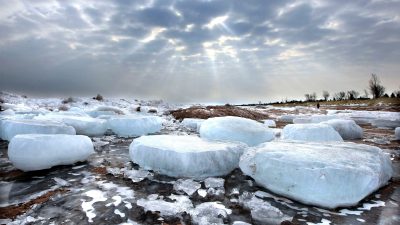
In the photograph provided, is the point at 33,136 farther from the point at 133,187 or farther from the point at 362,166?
the point at 362,166

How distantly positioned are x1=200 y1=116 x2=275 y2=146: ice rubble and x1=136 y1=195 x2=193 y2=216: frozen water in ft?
6.76

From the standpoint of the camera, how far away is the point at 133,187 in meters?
2.71

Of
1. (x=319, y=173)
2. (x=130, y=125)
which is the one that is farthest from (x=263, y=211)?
(x=130, y=125)

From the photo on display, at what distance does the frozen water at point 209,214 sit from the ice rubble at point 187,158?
2.35 ft

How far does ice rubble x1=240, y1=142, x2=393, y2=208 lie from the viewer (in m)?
2.38

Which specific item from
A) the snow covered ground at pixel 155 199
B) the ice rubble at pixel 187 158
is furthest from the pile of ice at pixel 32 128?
the ice rubble at pixel 187 158

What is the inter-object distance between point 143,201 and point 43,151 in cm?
162

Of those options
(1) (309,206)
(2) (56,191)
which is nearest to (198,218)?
(1) (309,206)

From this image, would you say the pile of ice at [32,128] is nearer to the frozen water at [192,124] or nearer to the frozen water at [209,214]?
the frozen water at [209,214]

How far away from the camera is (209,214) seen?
2113 millimetres

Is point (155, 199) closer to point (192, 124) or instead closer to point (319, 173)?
point (319, 173)

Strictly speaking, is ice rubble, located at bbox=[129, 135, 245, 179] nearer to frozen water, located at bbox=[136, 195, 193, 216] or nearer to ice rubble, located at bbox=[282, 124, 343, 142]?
frozen water, located at bbox=[136, 195, 193, 216]

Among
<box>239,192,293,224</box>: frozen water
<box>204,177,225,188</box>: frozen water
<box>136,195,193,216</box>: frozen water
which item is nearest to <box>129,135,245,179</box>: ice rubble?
<box>204,177,225,188</box>: frozen water

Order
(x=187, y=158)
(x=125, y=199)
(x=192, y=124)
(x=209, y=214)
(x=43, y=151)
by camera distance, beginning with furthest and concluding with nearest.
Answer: (x=192, y=124)
(x=43, y=151)
(x=187, y=158)
(x=125, y=199)
(x=209, y=214)
